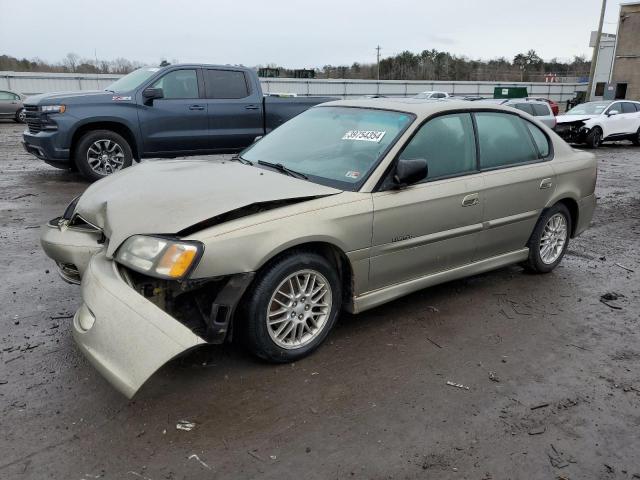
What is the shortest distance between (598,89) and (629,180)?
120 ft

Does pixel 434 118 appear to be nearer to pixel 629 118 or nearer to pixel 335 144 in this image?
pixel 335 144

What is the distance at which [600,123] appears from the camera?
1759 centimetres

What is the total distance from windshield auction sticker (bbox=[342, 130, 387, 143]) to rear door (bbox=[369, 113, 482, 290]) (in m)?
0.24

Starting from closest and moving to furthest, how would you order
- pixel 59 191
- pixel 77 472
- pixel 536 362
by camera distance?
pixel 77 472 → pixel 536 362 → pixel 59 191

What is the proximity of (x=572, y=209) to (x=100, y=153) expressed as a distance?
7.15 metres

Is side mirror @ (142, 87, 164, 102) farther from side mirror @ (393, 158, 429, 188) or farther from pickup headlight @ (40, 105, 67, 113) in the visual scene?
side mirror @ (393, 158, 429, 188)

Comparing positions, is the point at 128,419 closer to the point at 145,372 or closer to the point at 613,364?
the point at 145,372

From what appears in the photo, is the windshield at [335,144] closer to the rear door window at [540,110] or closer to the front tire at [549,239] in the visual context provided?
the front tire at [549,239]

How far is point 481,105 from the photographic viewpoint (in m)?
4.56

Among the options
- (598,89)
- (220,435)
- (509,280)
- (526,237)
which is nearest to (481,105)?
(526,237)

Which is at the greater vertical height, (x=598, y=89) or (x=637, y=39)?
(x=637, y=39)

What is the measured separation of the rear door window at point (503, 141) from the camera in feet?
14.5

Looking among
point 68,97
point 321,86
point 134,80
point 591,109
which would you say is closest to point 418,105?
point 68,97

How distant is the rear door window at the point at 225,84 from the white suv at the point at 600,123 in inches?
473
